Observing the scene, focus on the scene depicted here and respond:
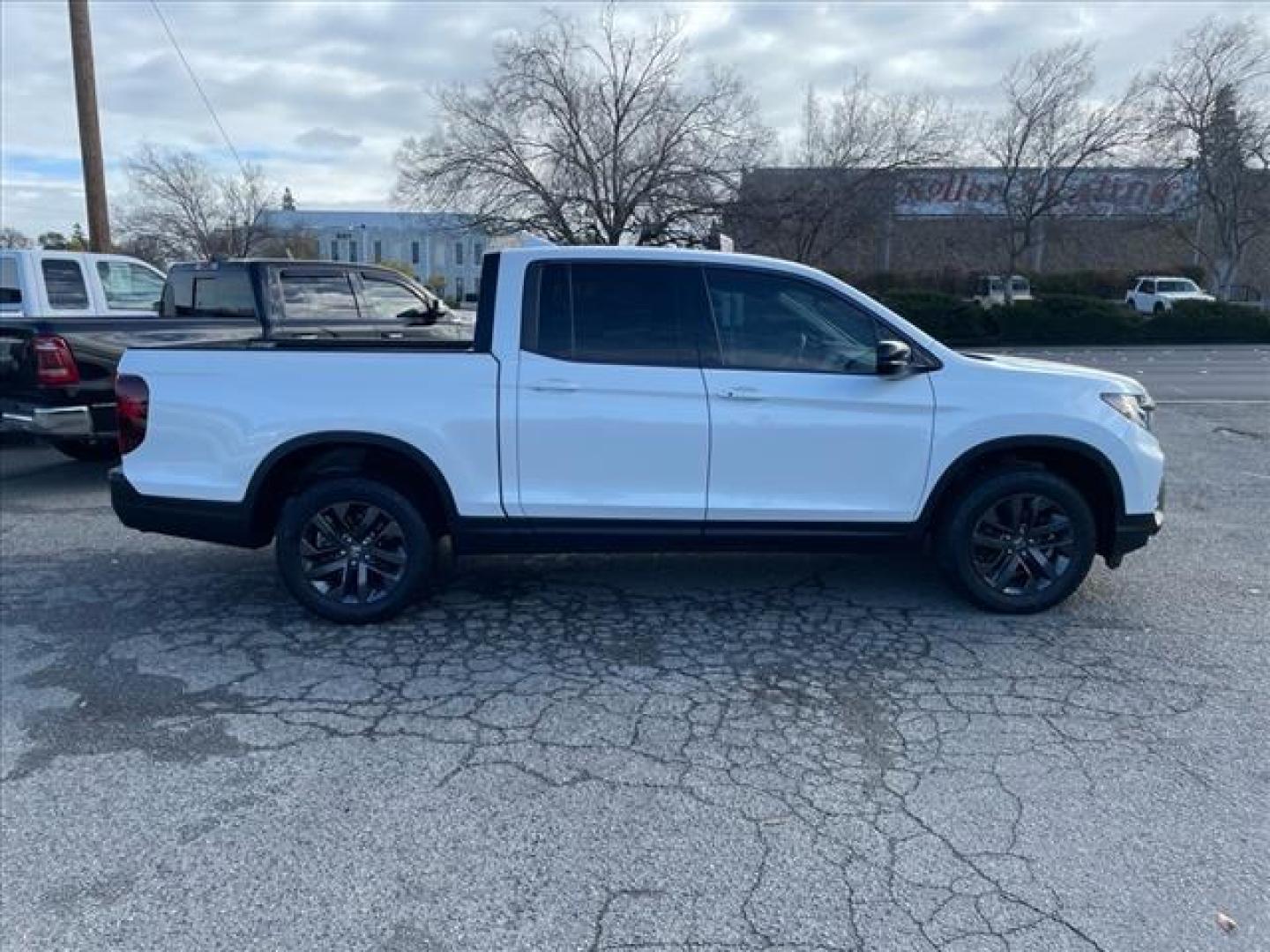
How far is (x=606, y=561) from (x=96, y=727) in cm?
289

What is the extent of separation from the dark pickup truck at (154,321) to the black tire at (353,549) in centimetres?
219

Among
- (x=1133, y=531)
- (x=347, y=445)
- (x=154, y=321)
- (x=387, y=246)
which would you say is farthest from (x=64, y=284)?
(x=387, y=246)

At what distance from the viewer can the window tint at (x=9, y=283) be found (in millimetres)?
8883

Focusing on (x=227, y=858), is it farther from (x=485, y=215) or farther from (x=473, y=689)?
(x=485, y=215)

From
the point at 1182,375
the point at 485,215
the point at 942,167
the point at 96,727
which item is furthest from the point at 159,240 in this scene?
the point at 96,727

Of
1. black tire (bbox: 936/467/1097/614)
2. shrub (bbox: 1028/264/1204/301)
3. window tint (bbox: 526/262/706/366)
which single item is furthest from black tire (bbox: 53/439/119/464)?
shrub (bbox: 1028/264/1204/301)

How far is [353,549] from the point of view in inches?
178

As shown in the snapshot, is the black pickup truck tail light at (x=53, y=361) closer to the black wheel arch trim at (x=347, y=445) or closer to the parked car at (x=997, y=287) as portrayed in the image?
the black wheel arch trim at (x=347, y=445)

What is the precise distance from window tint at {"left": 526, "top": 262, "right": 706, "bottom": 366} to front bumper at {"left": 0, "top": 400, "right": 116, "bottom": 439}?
4.89 metres

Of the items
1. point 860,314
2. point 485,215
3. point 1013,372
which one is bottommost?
point 1013,372

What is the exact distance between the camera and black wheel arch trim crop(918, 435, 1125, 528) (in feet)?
14.5

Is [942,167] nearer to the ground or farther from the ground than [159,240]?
farther from the ground

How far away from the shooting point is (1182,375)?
1955 cm

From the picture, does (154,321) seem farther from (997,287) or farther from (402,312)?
(997,287)
